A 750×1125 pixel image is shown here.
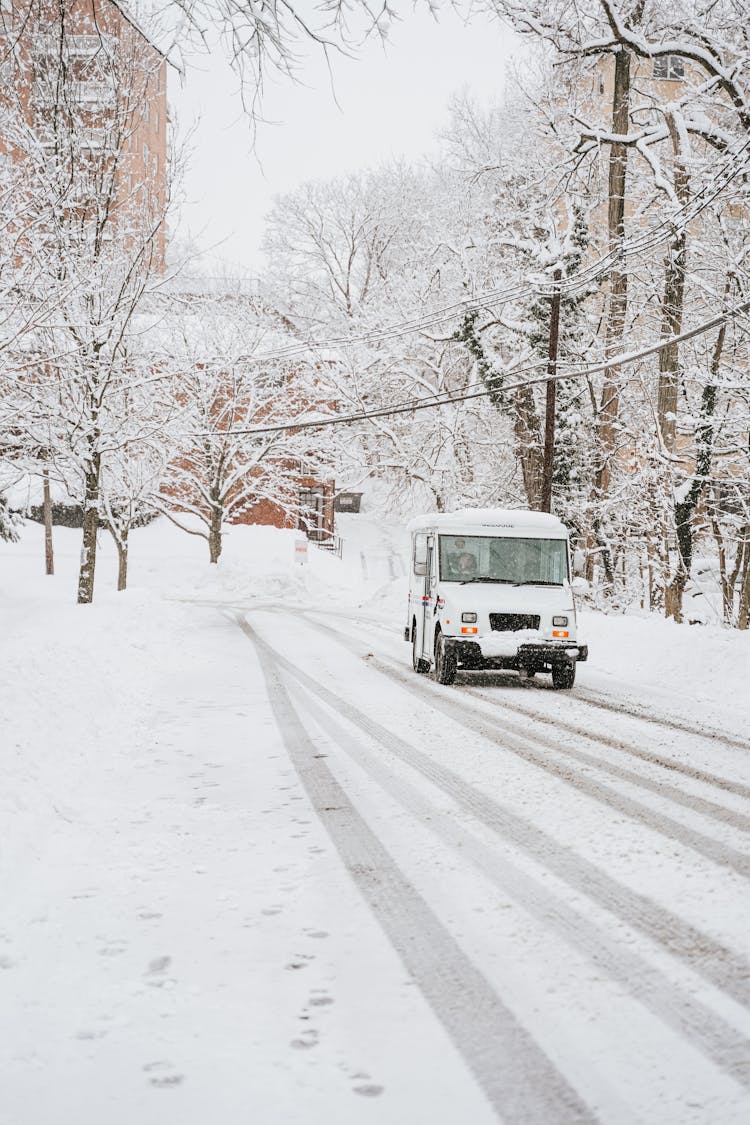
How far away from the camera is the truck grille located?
13.7 metres

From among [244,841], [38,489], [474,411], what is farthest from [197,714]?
[38,489]

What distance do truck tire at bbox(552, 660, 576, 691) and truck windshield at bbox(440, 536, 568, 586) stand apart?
1428mm

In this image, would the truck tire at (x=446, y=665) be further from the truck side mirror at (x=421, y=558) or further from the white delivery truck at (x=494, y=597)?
the truck side mirror at (x=421, y=558)

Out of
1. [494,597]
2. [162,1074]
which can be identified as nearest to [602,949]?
[162,1074]

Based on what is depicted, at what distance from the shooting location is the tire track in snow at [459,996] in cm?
304

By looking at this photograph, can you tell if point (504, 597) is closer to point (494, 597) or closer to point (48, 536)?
point (494, 597)

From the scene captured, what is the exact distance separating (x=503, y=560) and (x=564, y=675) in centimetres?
204

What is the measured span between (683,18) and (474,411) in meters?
15.1

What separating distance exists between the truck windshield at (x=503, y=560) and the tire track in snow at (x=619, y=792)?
3786 millimetres

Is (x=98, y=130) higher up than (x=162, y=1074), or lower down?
higher up

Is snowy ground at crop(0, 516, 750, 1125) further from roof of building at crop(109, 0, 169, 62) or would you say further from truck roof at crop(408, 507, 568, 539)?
Result: roof of building at crop(109, 0, 169, 62)

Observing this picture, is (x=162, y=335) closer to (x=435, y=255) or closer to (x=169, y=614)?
(x=435, y=255)

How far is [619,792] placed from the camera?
23.5ft

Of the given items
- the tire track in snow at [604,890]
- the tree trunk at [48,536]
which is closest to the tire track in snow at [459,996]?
the tire track in snow at [604,890]
